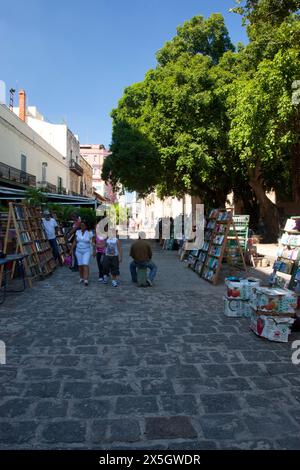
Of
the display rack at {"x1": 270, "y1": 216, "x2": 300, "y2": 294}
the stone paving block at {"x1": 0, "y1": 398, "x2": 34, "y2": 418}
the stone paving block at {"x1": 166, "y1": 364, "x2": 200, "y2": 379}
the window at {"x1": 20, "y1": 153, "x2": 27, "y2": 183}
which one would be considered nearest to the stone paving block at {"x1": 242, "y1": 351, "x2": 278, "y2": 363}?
the stone paving block at {"x1": 166, "y1": 364, "x2": 200, "y2": 379}

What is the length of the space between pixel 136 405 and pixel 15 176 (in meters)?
23.1

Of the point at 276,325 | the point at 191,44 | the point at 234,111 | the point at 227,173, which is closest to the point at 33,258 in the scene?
the point at 276,325

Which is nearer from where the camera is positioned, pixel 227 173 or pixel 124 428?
pixel 124 428

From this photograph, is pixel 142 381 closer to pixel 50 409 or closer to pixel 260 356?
pixel 50 409

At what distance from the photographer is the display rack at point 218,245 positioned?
10217 millimetres

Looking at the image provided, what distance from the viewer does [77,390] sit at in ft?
12.8

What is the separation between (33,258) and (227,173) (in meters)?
13.5

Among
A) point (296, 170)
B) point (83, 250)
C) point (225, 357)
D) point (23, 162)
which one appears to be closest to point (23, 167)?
point (23, 162)

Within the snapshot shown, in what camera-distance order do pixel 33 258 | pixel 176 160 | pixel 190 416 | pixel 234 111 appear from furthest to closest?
pixel 176 160 → pixel 234 111 → pixel 33 258 → pixel 190 416

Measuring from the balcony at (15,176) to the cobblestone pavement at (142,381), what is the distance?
16.8m

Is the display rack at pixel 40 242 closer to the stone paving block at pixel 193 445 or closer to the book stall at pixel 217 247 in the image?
the book stall at pixel 217 247

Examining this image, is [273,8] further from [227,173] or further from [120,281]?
[227,173]

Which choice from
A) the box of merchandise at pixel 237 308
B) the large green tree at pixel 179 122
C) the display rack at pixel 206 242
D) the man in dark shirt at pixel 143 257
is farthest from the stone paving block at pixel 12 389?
the large green tree at pixel 179 122

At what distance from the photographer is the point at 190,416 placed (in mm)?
3414
